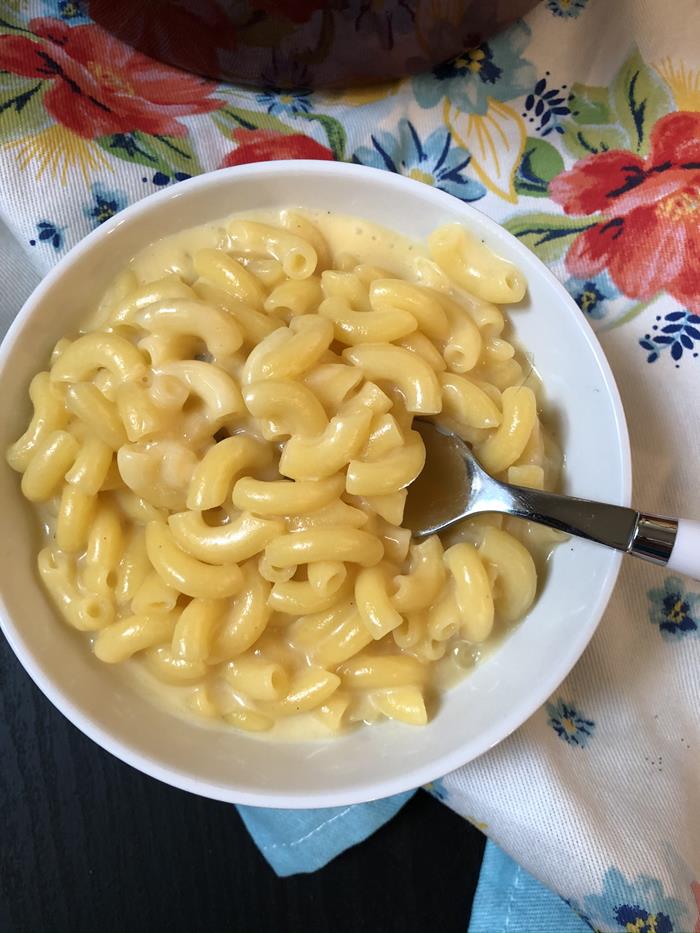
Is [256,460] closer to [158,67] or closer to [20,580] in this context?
[20,580]

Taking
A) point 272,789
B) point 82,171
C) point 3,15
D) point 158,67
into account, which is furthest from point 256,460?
point 3,15

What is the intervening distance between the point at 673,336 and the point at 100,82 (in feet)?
2.98

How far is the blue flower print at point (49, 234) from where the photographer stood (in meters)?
1.13

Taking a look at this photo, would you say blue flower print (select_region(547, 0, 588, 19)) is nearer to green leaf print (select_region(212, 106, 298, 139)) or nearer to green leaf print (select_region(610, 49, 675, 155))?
green leaf print (select_region(610, 49, 675, 155))

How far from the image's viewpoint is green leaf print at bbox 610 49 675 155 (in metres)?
1.19

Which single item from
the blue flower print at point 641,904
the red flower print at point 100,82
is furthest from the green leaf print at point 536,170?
the blue flower print at point 641,904

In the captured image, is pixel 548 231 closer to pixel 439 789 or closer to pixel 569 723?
pixel 569 723

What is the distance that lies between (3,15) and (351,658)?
40.8 inches

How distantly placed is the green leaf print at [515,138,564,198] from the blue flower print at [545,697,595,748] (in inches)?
29.0

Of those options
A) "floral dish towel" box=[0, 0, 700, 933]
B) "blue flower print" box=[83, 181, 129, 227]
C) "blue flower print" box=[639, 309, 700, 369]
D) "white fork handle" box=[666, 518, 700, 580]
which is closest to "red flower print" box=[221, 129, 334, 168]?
"floral dish towel" box=[0, 0, 700, 933]

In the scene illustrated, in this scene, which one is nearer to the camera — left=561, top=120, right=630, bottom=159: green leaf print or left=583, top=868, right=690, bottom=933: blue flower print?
left=583, top=868, right=690, bottom=933: blue flower print

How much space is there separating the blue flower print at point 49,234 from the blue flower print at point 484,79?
0.56 metres

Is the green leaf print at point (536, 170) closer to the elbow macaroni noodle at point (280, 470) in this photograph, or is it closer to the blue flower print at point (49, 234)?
the elbow macaroni noodle at point (280, 470)

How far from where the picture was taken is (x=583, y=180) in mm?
1190
